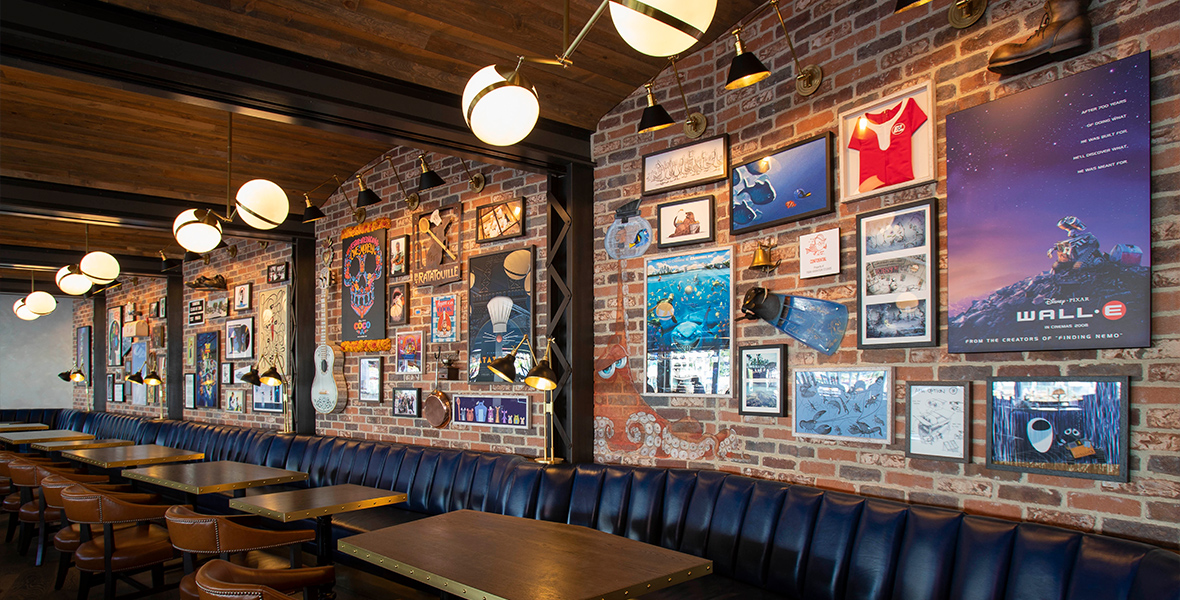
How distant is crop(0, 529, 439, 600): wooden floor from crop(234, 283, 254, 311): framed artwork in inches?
134

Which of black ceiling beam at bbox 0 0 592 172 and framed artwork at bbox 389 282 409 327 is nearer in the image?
black ceiling beam at bbox 0 0 592 172

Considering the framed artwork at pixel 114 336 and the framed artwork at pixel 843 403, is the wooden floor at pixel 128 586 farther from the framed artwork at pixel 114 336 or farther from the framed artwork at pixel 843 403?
the framed artwork at pixel 114 336

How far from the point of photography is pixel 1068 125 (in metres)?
2.54

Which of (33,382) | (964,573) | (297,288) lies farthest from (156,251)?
(964,573)

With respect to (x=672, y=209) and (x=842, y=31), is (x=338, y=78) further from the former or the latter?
(x=842, y=31)

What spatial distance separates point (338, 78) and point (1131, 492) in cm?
379

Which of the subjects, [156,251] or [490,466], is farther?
[156,251]

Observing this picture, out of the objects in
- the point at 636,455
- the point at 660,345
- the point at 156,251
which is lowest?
the point at 636,455

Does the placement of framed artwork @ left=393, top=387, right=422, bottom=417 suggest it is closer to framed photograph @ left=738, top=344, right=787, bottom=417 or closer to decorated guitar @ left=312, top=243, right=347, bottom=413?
decorated guitar @ left=312, top=243, right=347, bottom=413

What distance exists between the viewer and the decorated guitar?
6703mm

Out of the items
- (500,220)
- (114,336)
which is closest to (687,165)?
(500,220)

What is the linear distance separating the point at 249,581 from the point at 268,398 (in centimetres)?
565

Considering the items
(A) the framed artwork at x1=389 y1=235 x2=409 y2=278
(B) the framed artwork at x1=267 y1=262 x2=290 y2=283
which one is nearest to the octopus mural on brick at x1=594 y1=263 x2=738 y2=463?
(A) the framed artwork at x1=389 y1=235 x2=409 y2=278

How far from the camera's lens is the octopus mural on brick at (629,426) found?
3.89 metres
